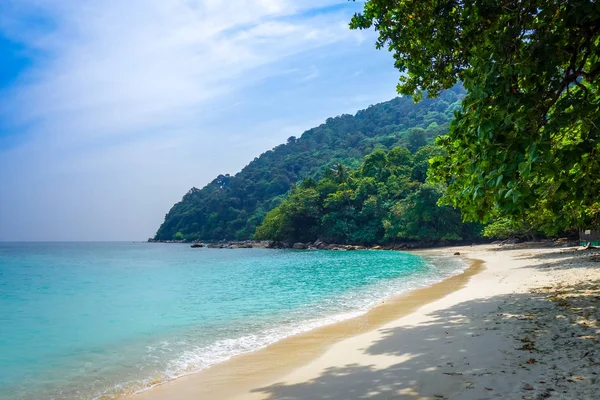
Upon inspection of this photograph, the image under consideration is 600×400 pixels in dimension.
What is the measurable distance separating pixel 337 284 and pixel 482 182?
A: 16830 millimetres

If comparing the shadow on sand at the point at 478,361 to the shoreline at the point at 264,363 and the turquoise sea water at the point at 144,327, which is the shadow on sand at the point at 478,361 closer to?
the shoreline at the point at 264,363

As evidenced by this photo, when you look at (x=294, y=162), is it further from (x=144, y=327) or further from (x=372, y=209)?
(x=144, y=327)

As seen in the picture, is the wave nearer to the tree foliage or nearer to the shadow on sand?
the shadow on sand

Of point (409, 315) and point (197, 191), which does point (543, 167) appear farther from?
point (197, 191)

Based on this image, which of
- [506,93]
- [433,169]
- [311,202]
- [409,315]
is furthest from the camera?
[311,202]

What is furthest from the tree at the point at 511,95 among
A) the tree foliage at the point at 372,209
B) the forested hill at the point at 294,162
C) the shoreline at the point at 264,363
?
the forested hill at the point at 294,162

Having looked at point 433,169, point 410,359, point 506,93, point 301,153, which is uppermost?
point 301,153

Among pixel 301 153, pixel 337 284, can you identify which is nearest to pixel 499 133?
pixel 337 284

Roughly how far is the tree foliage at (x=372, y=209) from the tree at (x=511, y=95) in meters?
52.1

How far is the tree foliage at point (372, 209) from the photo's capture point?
58.4 metres

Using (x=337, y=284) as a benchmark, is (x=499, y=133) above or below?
above

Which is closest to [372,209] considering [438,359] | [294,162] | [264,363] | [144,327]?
[144,327]

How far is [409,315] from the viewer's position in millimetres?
10469

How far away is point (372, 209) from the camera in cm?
7056
